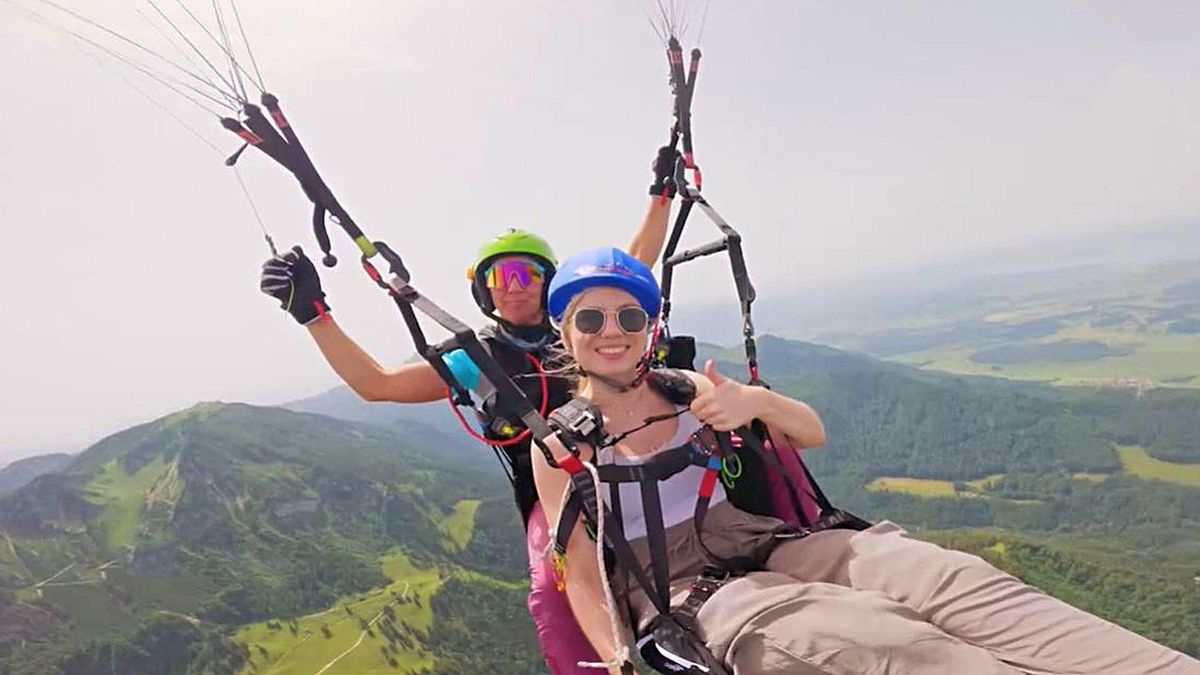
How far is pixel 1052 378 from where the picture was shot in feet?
504

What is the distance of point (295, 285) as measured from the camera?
11.2 ft

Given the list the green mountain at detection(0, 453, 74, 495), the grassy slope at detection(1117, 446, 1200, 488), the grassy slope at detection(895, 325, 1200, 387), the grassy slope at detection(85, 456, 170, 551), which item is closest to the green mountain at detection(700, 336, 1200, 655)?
the grassy slope at detection(1117, 446, 1200, 488)

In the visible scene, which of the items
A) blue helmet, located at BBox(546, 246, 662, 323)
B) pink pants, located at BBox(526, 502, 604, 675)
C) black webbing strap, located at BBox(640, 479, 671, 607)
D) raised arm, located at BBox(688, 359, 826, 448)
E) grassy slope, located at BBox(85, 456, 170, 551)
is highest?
blue helmet, located at BBox(546, 246, 662, 323)

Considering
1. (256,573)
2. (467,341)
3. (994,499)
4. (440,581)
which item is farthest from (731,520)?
(994,499)

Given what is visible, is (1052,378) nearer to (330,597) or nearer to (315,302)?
(330,597)

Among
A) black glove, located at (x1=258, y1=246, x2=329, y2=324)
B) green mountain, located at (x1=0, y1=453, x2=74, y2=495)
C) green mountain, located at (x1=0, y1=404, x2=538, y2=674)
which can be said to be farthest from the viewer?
green mountain, located at (x1=0, y1=453, x2=74, y2=495)

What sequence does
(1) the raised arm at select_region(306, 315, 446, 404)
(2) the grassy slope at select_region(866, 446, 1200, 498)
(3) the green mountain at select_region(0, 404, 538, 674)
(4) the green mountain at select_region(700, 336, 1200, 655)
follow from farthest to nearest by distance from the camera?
1. (2) the grassy slope at select_region(866, 446, 1200, 498)
2. (3) the green mountain at select_region(0, 404, 538, 674)
3. (4) the green mountain at select_region(700, 336, 1200, 655)
4. (1) the raised arm at select_region(306, 315, 446, 404)

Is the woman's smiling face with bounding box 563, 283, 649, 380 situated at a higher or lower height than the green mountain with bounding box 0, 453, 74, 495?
higher

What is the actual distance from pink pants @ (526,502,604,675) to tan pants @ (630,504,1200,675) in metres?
0.57

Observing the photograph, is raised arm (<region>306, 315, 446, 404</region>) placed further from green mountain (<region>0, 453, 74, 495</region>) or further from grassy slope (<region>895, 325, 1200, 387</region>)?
green mountain (<region>0, 453, 74, 495</region>)

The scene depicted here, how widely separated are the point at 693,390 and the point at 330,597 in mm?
77520

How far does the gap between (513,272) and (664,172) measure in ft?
4.09

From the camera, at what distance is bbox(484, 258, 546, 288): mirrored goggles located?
12.4 ft

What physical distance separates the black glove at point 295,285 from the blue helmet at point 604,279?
1.32m
